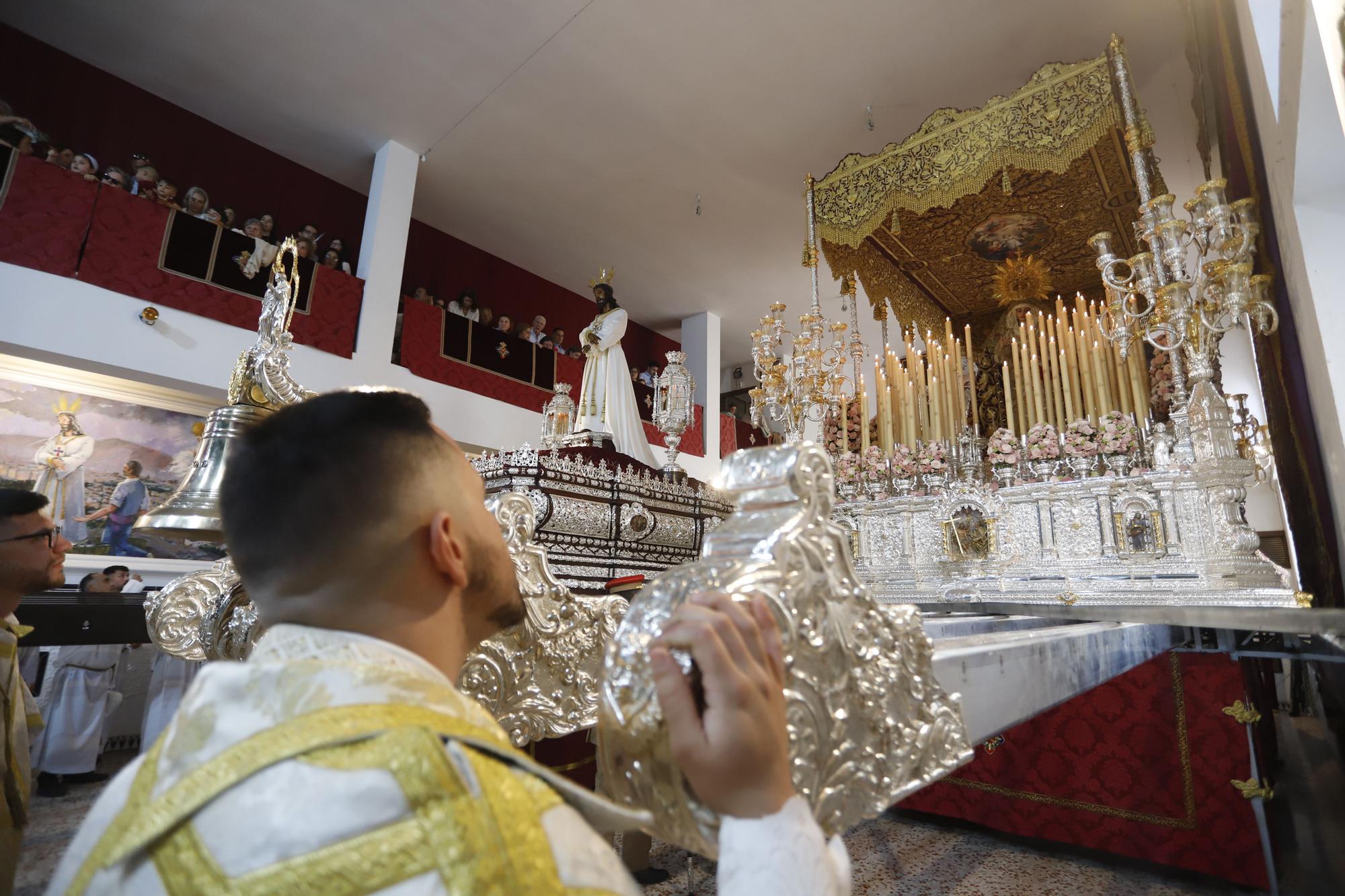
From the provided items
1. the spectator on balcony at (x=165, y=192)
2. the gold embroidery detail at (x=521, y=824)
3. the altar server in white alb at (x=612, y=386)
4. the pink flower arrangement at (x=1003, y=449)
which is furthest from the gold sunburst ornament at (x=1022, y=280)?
the spectator on balcony at (x=165, y=192)

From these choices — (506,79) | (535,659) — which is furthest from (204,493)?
(506,79)

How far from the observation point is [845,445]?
5.23m

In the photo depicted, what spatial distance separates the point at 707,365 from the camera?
38.2 ft

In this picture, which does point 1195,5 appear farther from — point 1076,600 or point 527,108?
point 527,108

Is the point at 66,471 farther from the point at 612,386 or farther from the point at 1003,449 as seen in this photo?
the point at 1003,449

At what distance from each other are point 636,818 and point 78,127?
9.06 m

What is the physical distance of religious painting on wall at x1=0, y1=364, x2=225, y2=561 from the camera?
5.50 meters

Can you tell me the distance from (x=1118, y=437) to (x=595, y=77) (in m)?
5.73

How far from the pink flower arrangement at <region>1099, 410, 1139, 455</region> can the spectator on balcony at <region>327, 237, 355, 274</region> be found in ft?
23.9

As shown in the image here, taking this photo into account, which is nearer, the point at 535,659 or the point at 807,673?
the point at 807,673

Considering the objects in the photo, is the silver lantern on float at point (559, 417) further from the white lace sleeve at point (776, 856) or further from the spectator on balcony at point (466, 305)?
the white lace sleeve at point (776, 856)

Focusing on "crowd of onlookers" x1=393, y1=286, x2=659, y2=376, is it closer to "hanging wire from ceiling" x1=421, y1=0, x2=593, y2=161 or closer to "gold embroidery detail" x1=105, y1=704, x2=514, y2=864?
"hanging wire from ceiling" x1=421, y1=0, x2=593, y2=161

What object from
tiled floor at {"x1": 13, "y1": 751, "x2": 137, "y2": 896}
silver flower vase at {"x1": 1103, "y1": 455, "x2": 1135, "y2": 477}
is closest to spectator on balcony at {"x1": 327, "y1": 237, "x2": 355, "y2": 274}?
tiled floor at {"x1": 13, "y1": 751, "x2": 137, "y2": 896}

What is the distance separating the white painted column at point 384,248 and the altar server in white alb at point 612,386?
117 inches
